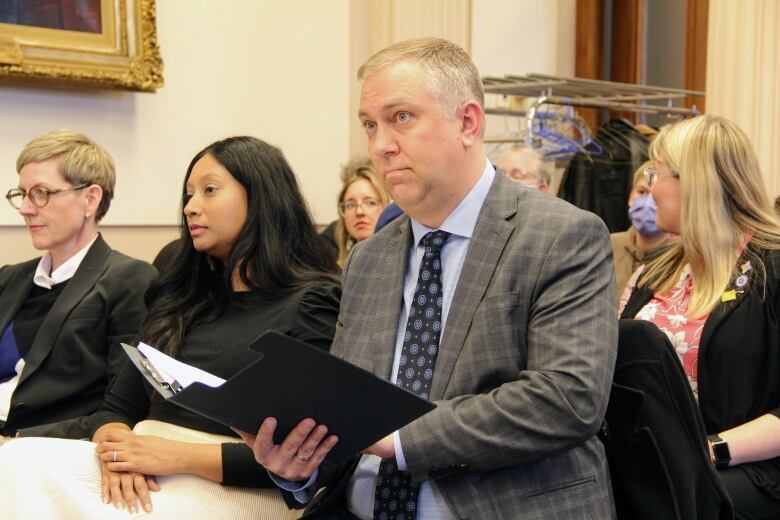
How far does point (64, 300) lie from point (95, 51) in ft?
5.66

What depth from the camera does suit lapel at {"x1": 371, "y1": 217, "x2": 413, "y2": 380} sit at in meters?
1.93

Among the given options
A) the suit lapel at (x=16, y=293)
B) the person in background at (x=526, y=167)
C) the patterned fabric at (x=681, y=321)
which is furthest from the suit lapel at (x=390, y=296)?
the person in background at (x=526, y=167)

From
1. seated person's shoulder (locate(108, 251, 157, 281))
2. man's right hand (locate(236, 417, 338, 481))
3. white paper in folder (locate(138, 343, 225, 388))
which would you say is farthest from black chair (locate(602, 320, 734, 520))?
seated person's shoulder (locate(108, 251, 157, 281))

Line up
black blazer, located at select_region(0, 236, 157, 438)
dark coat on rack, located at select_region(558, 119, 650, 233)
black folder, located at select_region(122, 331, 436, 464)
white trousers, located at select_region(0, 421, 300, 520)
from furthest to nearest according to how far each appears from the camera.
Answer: dark coat on rack, located at select_region(558, 119, 650, 233), black blazer, located at select_region(0, 236, 157, 438), white trousers, located at select_region(0, 421, 300, 520), black folder, located at select_region(122, 331, 436, 464)

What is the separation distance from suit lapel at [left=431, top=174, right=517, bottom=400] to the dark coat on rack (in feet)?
10.0

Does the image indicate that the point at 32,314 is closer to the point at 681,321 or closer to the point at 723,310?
the point at 681,321

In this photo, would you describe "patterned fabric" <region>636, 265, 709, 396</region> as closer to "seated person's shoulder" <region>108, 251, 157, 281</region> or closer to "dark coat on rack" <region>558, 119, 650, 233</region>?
"seated person's shoulder" <region>108, 251, 157, 281</region>

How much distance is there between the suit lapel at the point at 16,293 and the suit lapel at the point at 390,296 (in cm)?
168

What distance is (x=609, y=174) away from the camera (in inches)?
193

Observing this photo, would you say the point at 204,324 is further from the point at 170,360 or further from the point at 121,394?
the point at 170,360

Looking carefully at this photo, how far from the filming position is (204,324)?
2.56m

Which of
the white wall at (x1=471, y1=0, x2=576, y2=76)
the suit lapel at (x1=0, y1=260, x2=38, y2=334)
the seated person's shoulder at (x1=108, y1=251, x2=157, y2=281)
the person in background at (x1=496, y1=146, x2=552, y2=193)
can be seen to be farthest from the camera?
the white wall at (x1=471, y1=0, x2=576, y2=76)

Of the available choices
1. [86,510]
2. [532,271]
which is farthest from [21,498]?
[532,271]

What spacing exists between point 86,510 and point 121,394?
0.59 m
